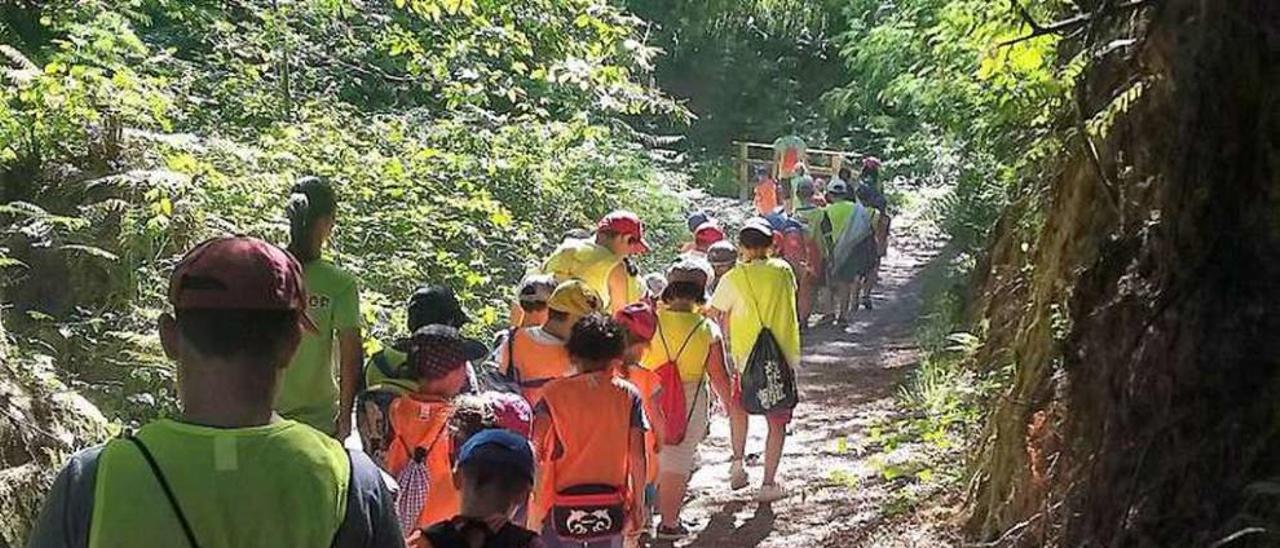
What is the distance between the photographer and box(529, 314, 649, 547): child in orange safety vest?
17.8ft

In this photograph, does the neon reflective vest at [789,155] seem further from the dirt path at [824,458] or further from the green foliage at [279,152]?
the dirt path at [824,458]

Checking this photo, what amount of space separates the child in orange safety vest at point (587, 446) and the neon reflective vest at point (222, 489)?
3.03 metres

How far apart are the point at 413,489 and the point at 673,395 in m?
2.95

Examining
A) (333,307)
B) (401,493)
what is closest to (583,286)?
(333,307)

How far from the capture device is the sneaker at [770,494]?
8.49 m

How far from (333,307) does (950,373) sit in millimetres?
6296

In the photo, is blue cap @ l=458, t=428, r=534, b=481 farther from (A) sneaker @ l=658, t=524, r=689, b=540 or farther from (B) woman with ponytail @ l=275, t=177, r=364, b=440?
(A) sneaker @ l=658, t=524, r=689, b=540

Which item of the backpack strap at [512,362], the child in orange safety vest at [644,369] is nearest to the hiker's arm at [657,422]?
the child in orange safety vest at [644,369]

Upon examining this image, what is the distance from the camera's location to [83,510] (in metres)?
2.28

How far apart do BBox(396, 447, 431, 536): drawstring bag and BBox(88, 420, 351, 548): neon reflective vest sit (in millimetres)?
2377

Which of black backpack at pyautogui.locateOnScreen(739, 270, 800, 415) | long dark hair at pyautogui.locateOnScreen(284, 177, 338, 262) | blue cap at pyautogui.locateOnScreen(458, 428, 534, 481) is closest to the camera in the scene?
blue cap at pyautogui.locateOnScreen(458, 428, 534, 481)

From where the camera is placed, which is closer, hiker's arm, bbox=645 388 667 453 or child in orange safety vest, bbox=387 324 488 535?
child in orange safety vest, bbox=387 324 488 535

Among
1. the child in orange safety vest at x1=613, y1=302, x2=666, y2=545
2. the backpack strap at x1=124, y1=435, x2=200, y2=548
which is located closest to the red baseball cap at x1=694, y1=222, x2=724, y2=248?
the child in orange safety vest at x1=613, y1=302, x2=666, y2=545

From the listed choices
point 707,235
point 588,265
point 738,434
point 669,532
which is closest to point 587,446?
point 669,532
